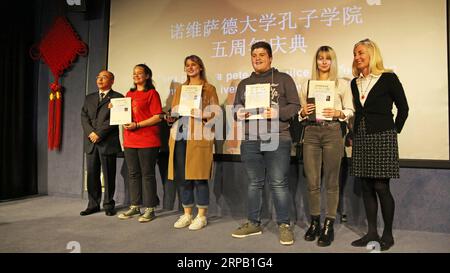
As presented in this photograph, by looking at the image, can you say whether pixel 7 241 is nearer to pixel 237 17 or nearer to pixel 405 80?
pixel 237 17

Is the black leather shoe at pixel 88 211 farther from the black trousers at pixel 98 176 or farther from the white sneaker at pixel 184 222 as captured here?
the white sneaker at pixel 184 222

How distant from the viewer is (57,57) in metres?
3.83

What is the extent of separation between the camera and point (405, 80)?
8.52ft

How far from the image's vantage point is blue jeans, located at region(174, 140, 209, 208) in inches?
106

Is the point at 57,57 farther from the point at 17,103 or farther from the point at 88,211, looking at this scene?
the point at 88,211

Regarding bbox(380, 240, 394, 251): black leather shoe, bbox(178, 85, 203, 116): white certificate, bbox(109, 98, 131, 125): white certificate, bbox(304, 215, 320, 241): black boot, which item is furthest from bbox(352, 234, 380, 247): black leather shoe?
bbox(109, 98, 131, 125): white certificate

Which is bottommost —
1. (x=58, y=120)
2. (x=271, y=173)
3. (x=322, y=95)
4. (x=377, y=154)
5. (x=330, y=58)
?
(x=271, y=173)

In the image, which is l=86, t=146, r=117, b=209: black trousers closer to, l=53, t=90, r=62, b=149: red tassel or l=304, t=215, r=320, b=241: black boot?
l=53, t=90, r=62, b=149: red tassel

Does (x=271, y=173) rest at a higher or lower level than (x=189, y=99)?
lower

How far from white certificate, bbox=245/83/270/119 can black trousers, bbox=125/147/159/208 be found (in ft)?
3.15

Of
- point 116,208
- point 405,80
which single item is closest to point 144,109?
point 116,208

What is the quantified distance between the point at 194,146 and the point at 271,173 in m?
0.63

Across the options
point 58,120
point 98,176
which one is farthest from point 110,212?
point 58,120

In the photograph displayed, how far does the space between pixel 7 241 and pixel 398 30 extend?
10.0 ft
